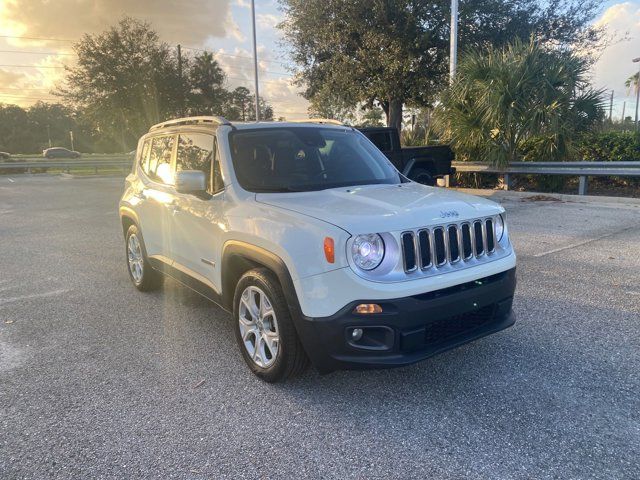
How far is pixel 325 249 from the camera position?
2.88m

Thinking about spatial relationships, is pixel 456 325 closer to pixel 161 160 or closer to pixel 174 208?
pixel 174 208

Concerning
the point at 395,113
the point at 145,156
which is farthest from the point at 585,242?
the point at 395,113

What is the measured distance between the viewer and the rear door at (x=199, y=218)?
3.89 m

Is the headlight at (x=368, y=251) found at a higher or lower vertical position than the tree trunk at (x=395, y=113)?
lower

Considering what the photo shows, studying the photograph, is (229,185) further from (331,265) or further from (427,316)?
(427,316)

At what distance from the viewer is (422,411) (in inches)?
120

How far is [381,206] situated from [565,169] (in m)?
10.8

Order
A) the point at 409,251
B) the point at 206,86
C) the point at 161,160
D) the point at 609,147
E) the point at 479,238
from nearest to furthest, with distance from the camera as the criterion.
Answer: the point at 409,251, the point at 479,238, the point at 161,160, the point at 609,147, the point at 206,86

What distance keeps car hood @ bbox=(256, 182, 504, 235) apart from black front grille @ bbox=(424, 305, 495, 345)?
2.06 feet

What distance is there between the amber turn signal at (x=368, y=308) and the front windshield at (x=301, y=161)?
4.28 ft

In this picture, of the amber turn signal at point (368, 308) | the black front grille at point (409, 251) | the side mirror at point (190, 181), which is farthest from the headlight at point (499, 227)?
the side mirror at point (190, 181)

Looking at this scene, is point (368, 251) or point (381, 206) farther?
point (381, 206)

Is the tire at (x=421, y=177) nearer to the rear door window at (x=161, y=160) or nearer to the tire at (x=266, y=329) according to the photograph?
the rear door window at (x=161, y=160)

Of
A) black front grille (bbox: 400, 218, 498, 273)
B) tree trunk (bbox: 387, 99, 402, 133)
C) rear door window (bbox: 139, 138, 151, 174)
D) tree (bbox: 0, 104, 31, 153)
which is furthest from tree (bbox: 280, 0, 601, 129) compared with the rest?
tree (bbox: 0, 104, 31, 153)
